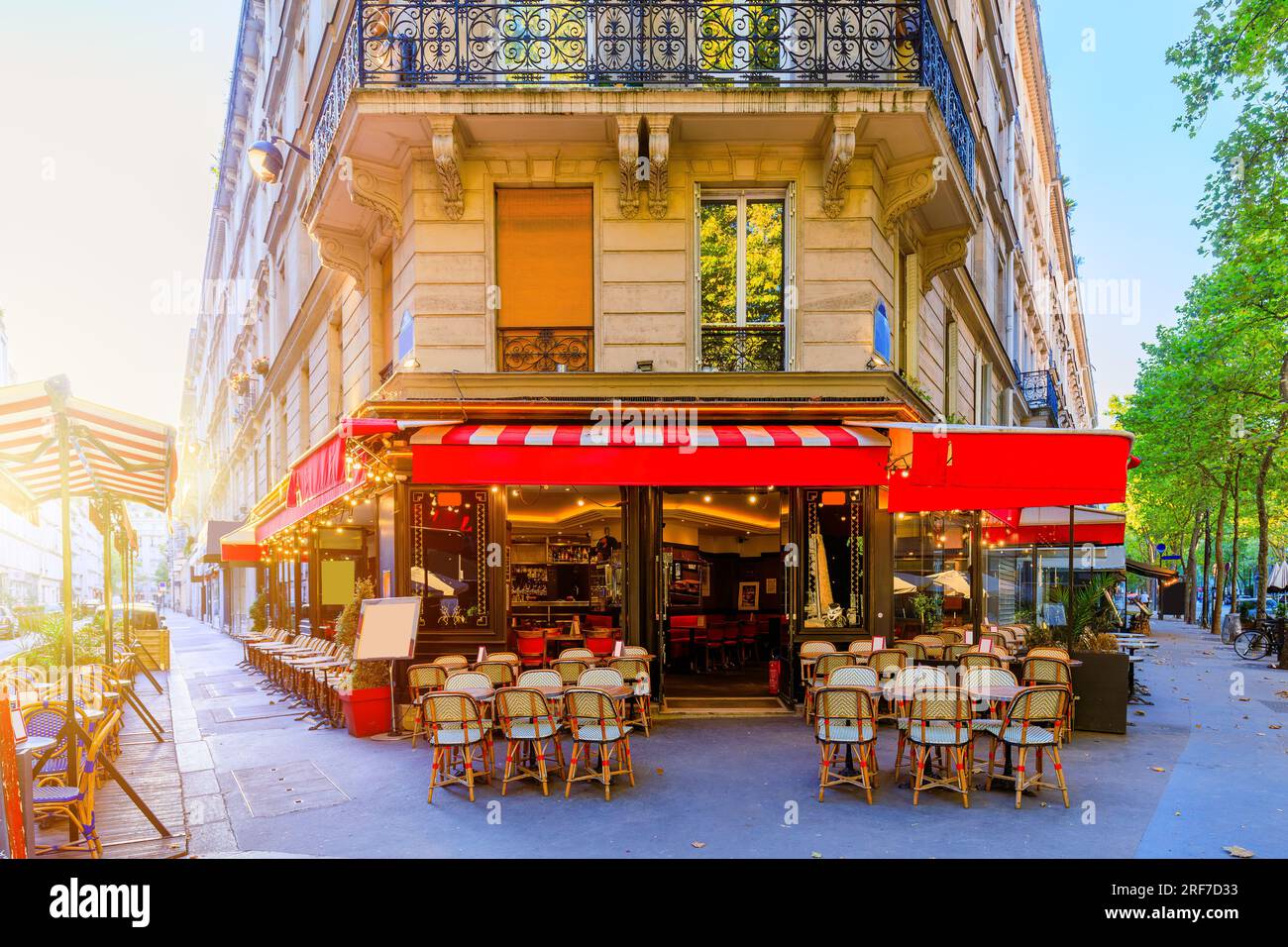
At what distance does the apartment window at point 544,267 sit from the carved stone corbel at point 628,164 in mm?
561

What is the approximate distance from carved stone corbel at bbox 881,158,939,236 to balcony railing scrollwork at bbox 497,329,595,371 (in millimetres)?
4832

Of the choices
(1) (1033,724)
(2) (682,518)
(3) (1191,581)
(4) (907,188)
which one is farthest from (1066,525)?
(3) (1191,581)

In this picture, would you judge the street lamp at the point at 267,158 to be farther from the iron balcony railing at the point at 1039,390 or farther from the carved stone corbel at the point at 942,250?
the iron balcony railing at the point at 1039,390

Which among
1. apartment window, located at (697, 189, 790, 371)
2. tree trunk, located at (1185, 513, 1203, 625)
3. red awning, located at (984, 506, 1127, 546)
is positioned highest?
apartment window, located at (697, 189, 790, 371)

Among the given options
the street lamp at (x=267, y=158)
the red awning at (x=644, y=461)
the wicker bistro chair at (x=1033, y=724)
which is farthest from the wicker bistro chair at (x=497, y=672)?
the street lamp at (x=267, y=158)

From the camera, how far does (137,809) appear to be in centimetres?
776

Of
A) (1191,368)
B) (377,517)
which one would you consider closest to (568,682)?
(377,517)

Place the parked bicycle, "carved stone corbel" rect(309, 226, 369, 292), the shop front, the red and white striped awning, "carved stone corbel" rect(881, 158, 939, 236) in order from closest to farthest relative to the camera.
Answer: the red and white striped awning, the shop front, "carved stone corbel" rect(881, 158, 939, 236), "carved stone corbel" rect(309, 226, 369, 292), the parked bicycle

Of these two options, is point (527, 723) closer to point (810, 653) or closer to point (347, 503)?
point (810, 653)

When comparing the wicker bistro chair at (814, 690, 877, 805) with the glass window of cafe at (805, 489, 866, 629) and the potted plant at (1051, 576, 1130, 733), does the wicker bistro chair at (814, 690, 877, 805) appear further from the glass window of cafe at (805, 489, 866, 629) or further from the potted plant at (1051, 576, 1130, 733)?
the potted plant at (1051, 576, 1130, 733)

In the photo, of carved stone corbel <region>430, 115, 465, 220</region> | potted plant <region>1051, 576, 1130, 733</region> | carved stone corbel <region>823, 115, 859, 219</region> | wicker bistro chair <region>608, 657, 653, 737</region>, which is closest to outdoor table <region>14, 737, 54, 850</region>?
wicker bistro chair <region>608, 657, 653, 737</region>

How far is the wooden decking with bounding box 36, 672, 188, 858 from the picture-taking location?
6.51m

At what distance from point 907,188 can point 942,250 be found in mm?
2565
